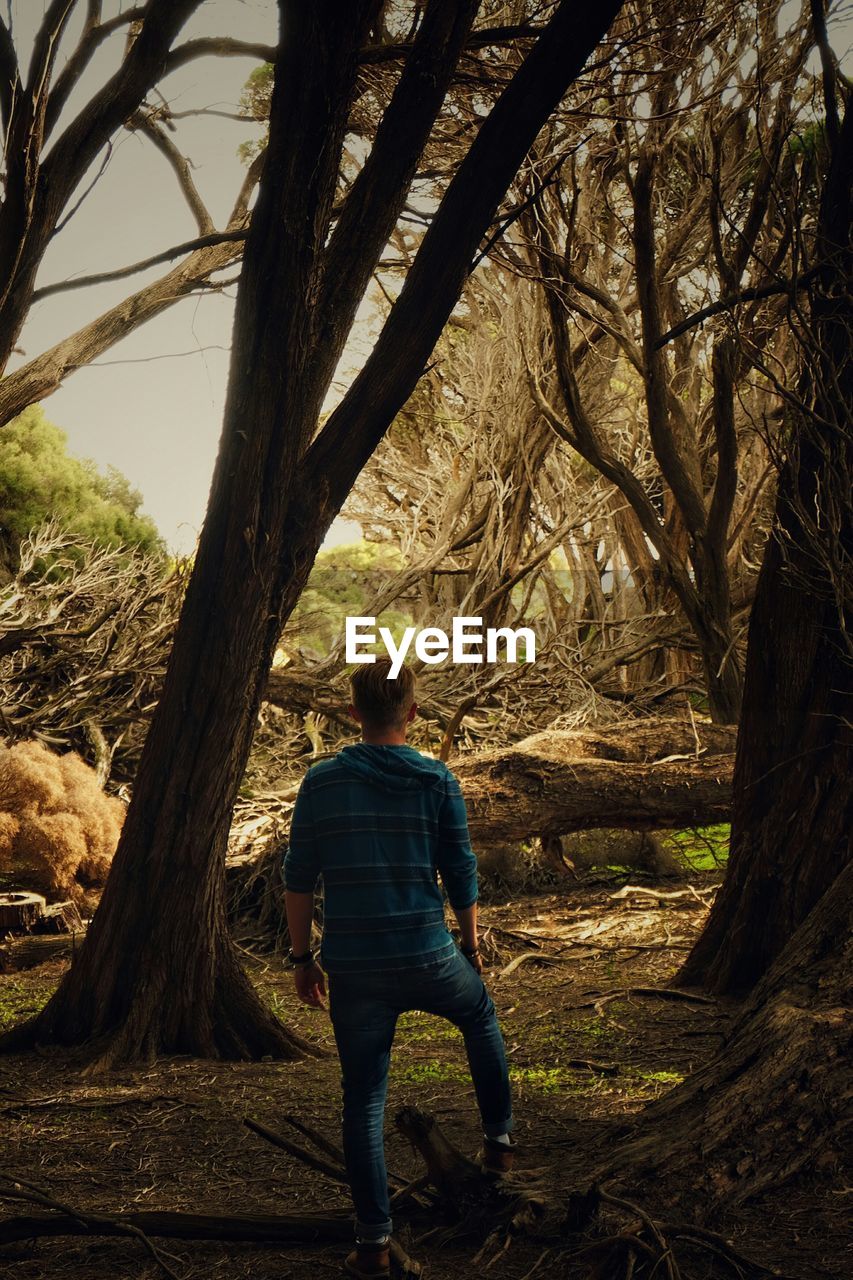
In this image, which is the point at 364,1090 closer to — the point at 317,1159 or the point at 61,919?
the point at 317,1159

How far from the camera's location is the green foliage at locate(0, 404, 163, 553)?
13.2 metres

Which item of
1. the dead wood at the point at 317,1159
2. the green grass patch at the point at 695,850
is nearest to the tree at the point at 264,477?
the dead wood at the point at 317,1159

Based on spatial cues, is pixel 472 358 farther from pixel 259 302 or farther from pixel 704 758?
pixel 259 302

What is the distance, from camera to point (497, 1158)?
9.91ft

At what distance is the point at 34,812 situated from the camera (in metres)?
7.52

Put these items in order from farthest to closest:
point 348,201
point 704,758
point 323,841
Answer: point 704,758 < point 348,201 < point 323,841

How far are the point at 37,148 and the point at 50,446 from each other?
9208mm

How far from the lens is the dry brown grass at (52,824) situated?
7500 millimetres

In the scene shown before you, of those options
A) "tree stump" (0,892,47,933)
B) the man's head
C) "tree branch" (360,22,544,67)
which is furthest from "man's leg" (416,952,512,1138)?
"tree stump" (0,892,47,933)

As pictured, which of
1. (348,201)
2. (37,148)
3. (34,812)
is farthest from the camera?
(34,812)

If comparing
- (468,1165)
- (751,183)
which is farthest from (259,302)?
(751,183)

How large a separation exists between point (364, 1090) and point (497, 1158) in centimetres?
48

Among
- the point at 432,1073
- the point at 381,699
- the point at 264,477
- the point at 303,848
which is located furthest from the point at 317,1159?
the point at 264,477

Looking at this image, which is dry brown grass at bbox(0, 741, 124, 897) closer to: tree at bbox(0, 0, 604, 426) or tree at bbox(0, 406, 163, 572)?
tree at bbox(0, 0, 604, 426)
